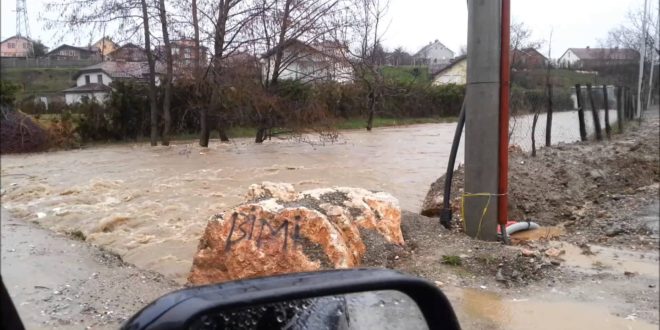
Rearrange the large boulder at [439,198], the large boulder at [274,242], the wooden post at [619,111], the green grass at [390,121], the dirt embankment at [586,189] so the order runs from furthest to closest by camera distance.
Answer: the green grass at [390,121] → the wooden post at [619,111] → the large boulder at [439,198] → the dirt embankment at [586,189] → the large boulder at [274,242]

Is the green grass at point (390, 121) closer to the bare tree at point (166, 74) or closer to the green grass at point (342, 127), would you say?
the green grass at point (342, 127)

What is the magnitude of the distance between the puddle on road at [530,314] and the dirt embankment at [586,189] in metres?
0.73

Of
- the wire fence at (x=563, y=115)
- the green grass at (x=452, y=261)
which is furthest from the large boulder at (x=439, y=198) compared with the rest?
the wire fence at (x=563, y=115)

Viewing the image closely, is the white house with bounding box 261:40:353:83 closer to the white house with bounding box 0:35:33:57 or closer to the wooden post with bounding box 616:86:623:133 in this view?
the wooden post with bounding box 616:86:623:133

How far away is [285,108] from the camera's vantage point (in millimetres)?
21062

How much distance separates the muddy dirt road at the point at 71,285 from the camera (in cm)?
416

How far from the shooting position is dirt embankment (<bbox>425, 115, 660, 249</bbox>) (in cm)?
566

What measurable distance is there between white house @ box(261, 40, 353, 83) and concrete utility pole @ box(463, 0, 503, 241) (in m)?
14.1

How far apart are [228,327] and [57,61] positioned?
212 centimetres

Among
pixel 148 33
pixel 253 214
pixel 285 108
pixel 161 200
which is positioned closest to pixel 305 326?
pixel 253 214

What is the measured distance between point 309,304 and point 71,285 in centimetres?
396

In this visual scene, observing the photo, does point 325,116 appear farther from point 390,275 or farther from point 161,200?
point 390,275

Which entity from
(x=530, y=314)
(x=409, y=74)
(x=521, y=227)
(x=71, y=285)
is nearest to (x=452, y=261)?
(x=530, y=314)

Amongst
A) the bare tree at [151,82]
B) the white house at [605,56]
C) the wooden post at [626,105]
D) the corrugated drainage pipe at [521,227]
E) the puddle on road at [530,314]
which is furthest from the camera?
the bare tree at [151,82]
